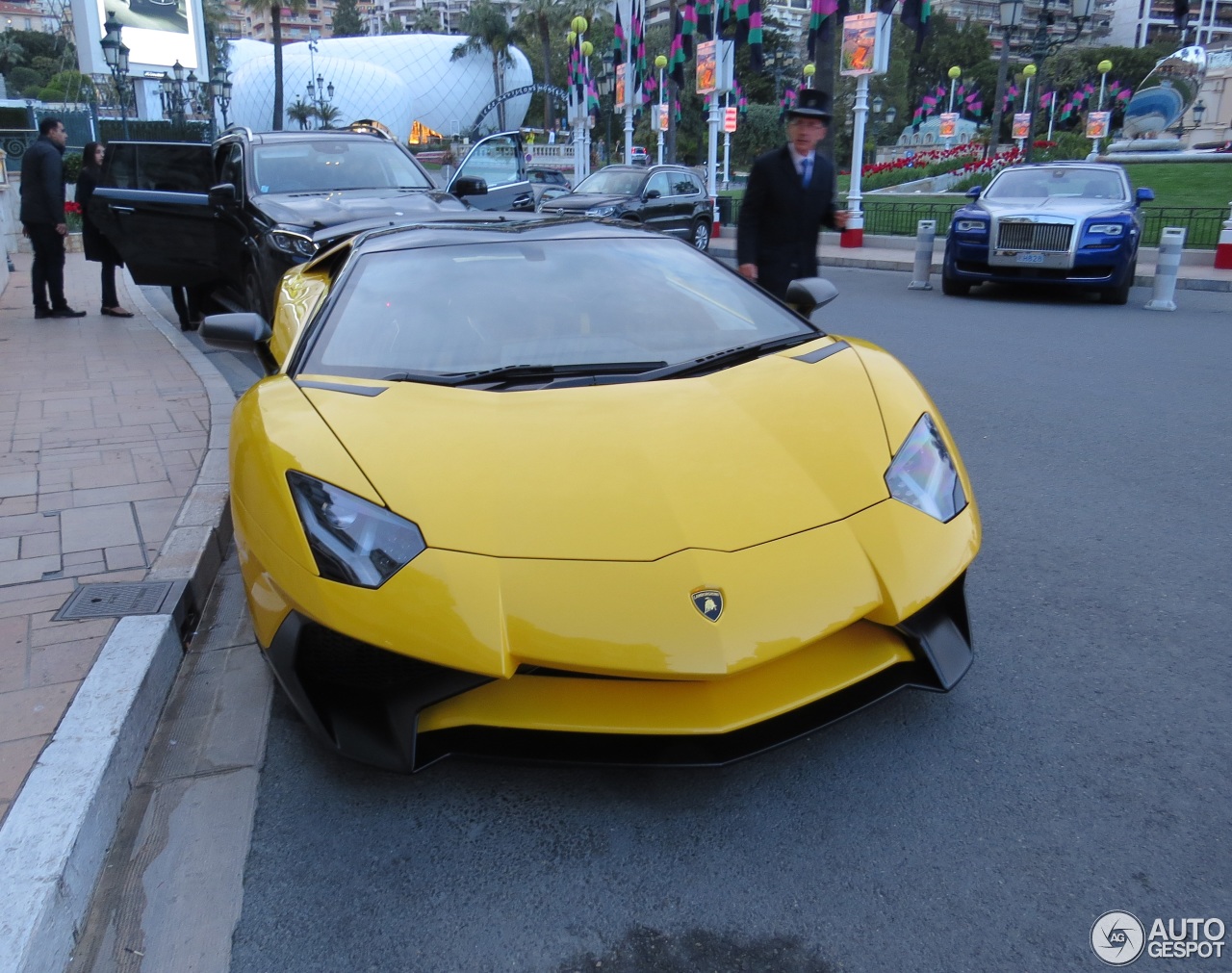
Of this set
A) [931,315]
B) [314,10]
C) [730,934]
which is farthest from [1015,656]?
[314,10]

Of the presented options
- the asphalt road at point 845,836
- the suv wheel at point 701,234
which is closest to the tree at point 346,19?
the suv wheel at point 701,234

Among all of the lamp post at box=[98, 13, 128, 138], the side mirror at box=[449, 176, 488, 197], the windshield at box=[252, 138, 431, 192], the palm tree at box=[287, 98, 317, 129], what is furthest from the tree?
the side mirror at box=[449, 176, 488, 197]

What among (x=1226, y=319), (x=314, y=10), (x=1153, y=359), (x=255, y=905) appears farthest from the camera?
(x=314, y=10)

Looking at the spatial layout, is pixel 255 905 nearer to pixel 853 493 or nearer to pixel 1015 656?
pixel 853 493

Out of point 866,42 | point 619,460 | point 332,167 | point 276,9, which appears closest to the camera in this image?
point 619,460

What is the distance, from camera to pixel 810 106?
5.43 m

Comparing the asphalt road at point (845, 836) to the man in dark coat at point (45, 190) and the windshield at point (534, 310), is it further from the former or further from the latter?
the man in dark coat at point (45, 190)

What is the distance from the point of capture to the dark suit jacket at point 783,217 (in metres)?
5.40

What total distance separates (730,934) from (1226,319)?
10.5 meters

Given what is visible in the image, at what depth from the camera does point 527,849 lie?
219 centimetres

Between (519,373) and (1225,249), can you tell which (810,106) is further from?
(1225,249)

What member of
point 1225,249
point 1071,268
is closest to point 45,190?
point 1071,268

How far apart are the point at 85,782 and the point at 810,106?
483 centimetres

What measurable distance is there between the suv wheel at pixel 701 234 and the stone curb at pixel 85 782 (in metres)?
15.8
